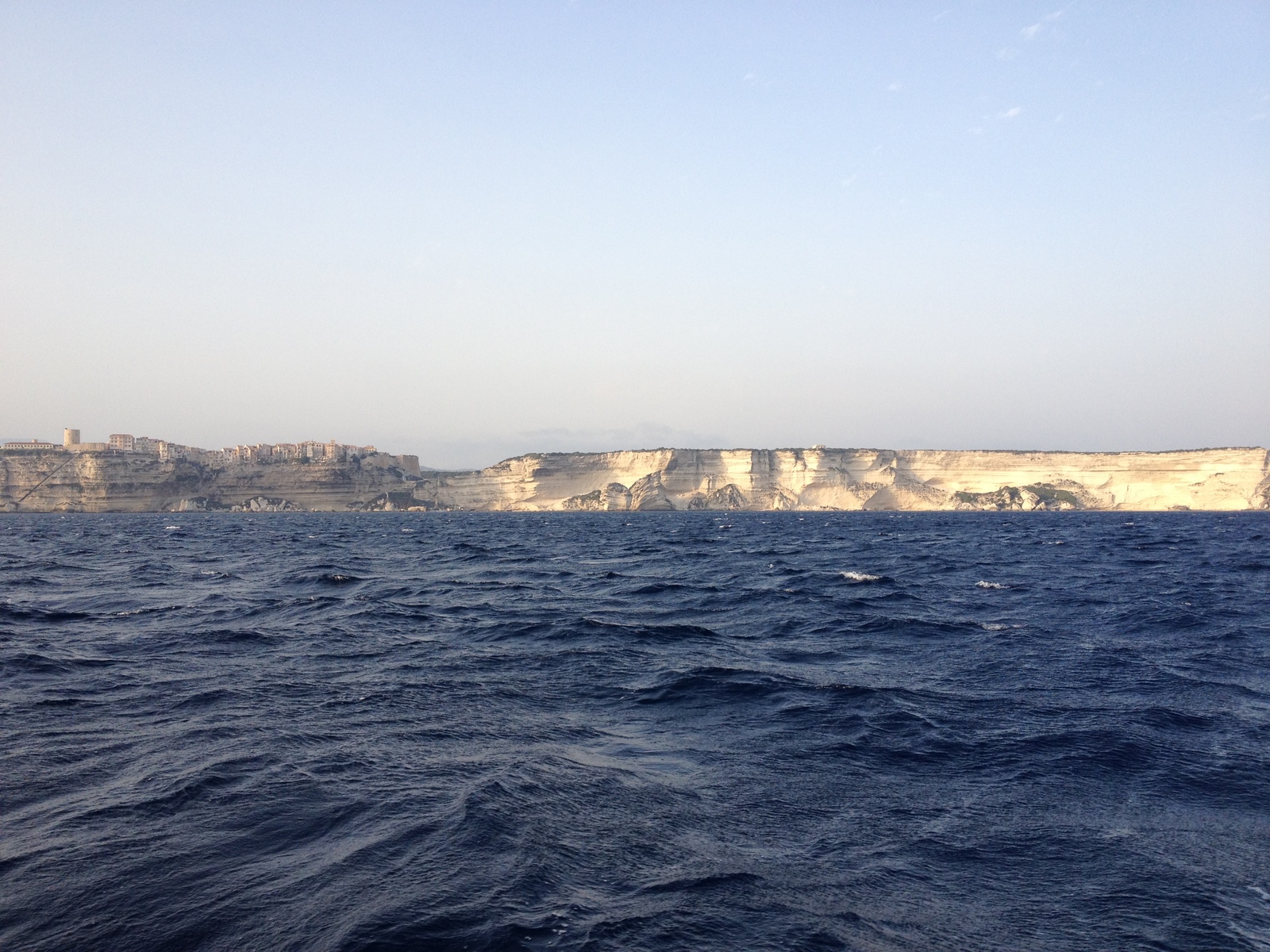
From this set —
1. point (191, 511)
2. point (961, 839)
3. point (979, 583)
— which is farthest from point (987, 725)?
point (191, 511)

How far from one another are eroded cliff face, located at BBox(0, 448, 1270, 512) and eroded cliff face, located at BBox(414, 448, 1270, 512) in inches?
6.8

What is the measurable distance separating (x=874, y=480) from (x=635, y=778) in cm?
12956

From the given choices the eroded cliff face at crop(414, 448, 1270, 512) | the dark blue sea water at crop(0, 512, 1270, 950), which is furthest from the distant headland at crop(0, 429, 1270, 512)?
the dark blue sea water at crop(0, 512, 1270, 950)

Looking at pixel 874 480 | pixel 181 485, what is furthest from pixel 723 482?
pixel 181 485

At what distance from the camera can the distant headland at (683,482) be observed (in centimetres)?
12131

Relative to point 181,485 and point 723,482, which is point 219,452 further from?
point 723,482

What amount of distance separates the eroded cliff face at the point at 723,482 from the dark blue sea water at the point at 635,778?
378 feet

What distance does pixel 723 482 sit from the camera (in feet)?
446

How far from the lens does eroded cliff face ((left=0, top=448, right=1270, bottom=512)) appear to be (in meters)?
120

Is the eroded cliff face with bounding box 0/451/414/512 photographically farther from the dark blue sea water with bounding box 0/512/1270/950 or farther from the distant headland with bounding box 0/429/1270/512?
the dark blue sea water with bounding box 0/512/1270/950

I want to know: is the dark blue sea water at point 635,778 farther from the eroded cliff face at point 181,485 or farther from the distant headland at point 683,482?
the eroded cliff face at point 181,485

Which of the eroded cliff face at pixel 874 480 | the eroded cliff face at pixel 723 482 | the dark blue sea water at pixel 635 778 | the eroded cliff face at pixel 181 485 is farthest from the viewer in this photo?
the eroded cliff face at pixel 181 485

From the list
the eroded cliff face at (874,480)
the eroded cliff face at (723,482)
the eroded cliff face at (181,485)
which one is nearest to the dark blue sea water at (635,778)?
the eroded cliff face at (874,480)

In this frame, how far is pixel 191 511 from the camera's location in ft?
453
